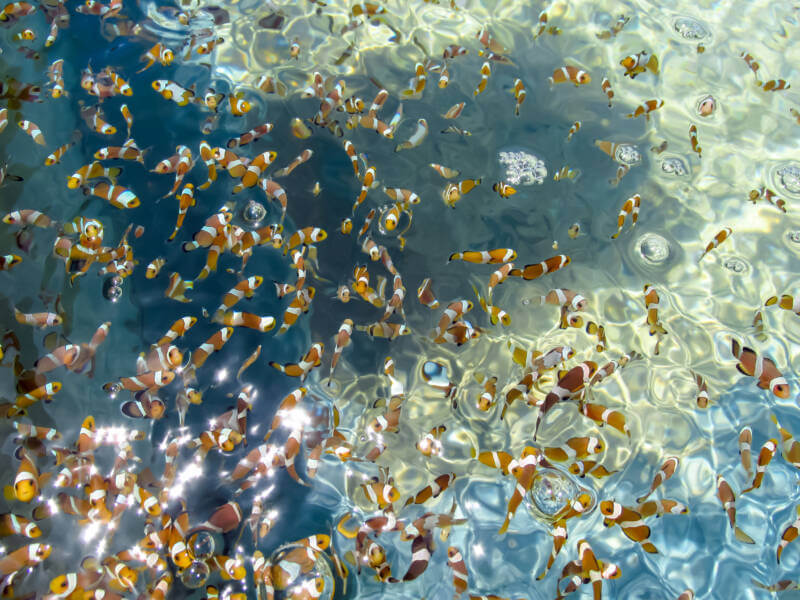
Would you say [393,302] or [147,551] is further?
[393,302]

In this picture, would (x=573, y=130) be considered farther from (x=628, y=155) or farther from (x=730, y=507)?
(x=730, y=507)

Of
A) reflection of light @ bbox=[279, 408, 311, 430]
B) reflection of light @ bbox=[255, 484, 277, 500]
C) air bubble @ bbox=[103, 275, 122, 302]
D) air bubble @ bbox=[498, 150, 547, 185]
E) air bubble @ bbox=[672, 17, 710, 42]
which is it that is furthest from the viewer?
air bubble @ bbox=[672, 17, 710, 42]

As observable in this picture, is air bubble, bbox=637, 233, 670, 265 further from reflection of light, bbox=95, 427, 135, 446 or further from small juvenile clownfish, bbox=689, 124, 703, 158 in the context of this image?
reflection of light, bbox=95, 427, 135, 446

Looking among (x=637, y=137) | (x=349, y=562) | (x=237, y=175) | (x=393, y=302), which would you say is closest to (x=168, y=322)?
(x=237, y=175)

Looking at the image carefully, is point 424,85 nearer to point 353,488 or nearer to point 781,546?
point 353,488

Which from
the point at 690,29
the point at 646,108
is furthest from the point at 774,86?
the point at 646,108

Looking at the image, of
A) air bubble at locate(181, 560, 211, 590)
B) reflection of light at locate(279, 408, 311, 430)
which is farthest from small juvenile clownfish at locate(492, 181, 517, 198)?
air bubble at locate(181, 560, 211, 590)

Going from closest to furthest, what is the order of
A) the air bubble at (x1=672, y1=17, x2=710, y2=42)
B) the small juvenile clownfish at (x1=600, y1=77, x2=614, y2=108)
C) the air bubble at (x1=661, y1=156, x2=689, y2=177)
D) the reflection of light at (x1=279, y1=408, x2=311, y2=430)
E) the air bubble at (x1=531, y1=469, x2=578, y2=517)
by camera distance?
the air bubble at (x1=531, y1=469, x2=578, y2=517)
the reflection of light at (x1=279, y1=408, x2=311, y2=430)
the air bubble at (x1=661, y1=156, x2=689, y2=177)
the small juvenile clownfish at (x1=600, y1=77, x2=614, y2=108)
the air bubble at (x1=672, y1=17, x2=710, y2=42)

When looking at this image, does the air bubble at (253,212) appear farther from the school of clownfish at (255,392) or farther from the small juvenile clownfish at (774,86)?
the small juvenile clownfish at (774,86)
